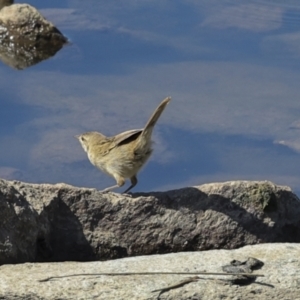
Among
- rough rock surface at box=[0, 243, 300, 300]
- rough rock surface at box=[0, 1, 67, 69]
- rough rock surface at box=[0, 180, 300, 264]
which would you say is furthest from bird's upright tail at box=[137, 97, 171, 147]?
rough rock surface at box=[0, 1, 67, 69]

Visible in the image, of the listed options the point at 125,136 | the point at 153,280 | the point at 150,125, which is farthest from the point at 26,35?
the point at 153,280

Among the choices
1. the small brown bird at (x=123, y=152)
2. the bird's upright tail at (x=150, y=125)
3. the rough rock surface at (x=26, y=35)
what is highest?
the bird's upright tail at (x=150, y=125)

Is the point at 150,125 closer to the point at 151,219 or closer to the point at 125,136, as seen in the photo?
the point at 125,136

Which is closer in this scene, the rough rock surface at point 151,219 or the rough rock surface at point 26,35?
the rough rock surface at point 151,219

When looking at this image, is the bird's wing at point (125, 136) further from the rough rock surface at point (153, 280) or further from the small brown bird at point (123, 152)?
the rough rock surface at point (153, 280)

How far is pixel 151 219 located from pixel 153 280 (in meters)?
1.10

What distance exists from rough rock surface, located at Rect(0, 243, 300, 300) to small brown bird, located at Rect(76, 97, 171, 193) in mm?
1692

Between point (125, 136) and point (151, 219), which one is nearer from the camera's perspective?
point (151, 219)

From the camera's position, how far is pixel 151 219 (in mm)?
6824

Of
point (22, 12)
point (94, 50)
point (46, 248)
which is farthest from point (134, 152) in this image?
point (22, 12)

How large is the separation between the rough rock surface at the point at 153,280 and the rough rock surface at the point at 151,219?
0.54 m

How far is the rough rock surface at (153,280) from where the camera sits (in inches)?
222

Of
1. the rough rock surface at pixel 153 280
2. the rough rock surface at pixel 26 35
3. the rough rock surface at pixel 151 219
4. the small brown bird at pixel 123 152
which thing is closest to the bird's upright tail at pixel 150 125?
the small brown bird at pixel 123 152

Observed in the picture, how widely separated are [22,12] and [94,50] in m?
2.28
